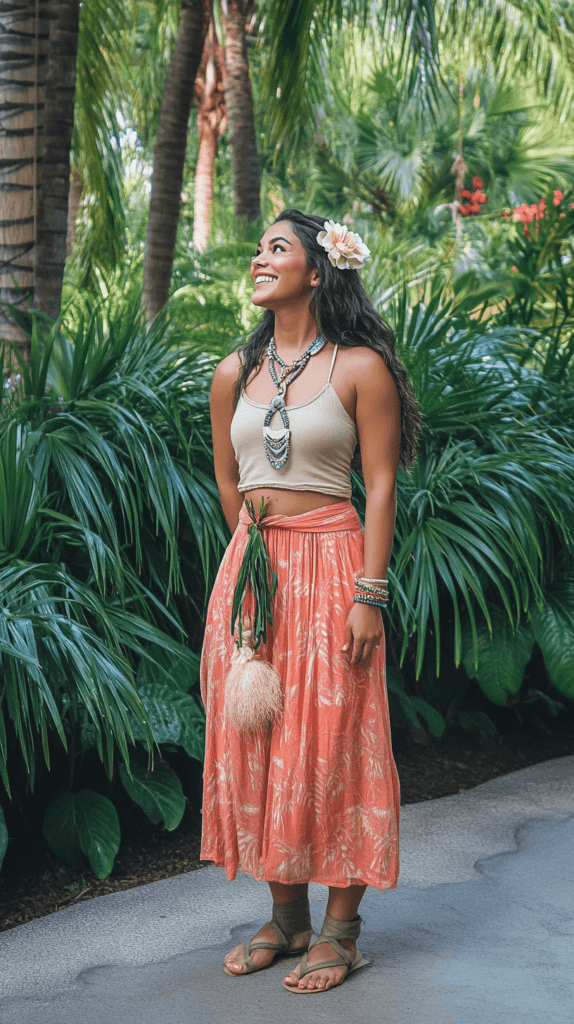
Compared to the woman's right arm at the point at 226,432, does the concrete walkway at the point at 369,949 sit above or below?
below

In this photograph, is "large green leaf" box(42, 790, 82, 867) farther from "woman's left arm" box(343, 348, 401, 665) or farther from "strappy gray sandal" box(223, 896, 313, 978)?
"woman's left arm" box(343, 348, 401, 665)

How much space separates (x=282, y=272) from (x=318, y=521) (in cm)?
63

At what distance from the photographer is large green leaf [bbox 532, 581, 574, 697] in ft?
12.1

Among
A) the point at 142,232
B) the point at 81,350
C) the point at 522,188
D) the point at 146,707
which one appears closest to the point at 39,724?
the point at 146,707

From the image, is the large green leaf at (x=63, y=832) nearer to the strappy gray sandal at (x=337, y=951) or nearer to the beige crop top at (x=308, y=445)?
the strappy gray sandal at (x=337, y=951)

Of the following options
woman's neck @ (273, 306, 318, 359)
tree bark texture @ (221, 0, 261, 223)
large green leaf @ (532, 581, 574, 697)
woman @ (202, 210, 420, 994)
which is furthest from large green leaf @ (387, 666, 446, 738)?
tree bark texture @ (221, 0, 261, 223)

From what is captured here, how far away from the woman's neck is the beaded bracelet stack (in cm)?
61

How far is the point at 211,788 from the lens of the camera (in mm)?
2412

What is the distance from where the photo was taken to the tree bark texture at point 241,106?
856 cm

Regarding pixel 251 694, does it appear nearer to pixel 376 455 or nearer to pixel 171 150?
pixel 376 455

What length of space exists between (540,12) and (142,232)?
8.95 m

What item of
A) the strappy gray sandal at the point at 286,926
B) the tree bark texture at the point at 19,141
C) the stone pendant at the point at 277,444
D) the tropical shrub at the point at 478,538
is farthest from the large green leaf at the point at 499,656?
the tree bark texture at the point at 19,141

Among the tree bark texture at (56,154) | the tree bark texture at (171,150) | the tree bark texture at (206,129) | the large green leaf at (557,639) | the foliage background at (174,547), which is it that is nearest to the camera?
the foliage background at (174,547)

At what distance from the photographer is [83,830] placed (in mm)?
2850
